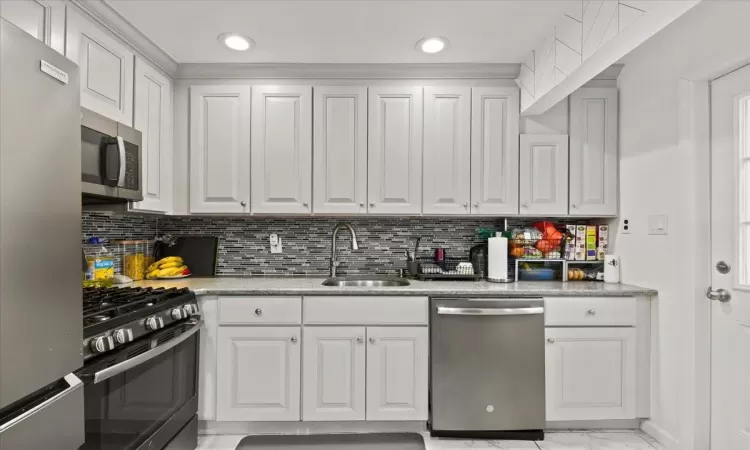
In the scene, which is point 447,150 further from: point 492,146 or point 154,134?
point 154,134

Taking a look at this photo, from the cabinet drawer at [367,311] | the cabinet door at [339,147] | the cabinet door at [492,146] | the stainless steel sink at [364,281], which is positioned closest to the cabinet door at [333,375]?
the cabinet drawer at [367,311]

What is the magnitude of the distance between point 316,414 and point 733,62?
8.90 ft

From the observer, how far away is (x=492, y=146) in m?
2.55

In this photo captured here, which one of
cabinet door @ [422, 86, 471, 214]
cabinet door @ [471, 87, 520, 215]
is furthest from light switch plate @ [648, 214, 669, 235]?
cabinet door @ [422, 86, 471, 214]

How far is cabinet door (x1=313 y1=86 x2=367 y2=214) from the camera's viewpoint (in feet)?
8.32

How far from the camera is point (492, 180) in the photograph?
8.39 ft

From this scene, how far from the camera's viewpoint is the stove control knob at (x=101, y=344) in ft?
4.42

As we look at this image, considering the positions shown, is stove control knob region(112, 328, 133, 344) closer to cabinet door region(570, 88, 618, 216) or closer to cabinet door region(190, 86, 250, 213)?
cabinet door region(190, 86, 250, 213)

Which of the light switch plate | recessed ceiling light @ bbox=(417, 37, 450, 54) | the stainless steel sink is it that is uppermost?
recessed ceiling light @ bbox=(417, 37, 450, 54)

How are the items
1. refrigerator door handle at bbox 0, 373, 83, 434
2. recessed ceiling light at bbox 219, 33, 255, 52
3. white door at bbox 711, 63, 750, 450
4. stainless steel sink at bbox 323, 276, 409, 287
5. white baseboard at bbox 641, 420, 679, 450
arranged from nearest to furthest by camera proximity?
refrigerator door handle at bbox 0, 373, 83, 434 < white door at bbox 711, 63, 750, 450 < white baseboard at bbox 641, 420, 679, 450 < recessed ceiling light at bbox 219, 33, 255, 52 < stainless steel sink at bbox 323, 276, 409, 287

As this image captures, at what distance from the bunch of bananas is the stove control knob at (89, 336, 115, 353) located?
1.22 m

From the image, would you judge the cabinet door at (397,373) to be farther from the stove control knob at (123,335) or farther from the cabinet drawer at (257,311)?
the stove control knob at (123,335)

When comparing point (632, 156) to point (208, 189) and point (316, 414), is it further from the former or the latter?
point (208, 189)

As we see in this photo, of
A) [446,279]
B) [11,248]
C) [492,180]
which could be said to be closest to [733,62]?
[492,180]
